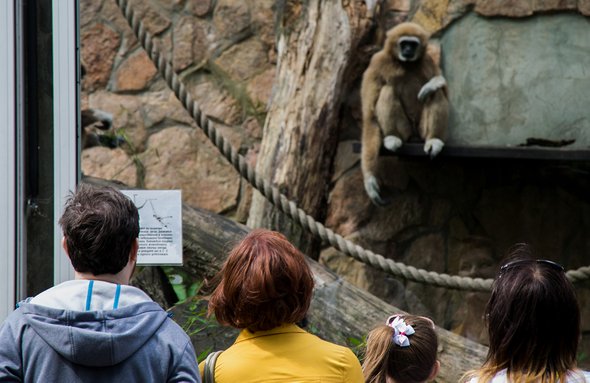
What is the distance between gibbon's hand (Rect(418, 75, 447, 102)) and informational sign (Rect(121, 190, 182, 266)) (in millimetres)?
3306

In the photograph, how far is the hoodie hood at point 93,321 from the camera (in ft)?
5.66

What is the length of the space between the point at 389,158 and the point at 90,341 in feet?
14.8

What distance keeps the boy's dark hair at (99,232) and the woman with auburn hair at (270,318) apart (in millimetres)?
250

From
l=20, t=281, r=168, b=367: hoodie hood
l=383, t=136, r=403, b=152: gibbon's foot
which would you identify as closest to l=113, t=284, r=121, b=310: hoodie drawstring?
l=20, t=281, r=168, b=367: hoodie hood

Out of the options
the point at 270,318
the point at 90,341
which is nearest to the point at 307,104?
the point at 270,318

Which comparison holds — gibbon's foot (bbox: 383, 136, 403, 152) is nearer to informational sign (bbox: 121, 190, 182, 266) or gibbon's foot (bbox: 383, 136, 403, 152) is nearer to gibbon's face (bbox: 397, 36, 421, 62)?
gibbon's face (bbox: 397, 36, 421, 62)

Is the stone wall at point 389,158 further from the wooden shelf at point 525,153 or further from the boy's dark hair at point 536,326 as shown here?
the boy's dark hair at point 536,326

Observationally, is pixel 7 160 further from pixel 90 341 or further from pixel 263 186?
pixel 263 186

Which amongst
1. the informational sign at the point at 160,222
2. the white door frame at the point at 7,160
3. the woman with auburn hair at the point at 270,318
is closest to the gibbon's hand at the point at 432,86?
the informational sign at the point at 160,222

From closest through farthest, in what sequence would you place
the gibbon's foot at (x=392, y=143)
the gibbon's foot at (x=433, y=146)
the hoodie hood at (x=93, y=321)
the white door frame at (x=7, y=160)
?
the hoodie hood at (x=93, y=321)
the white door frame at (x=7, y=160)
the gibbon's foot at (x=433, y=146)
the gibbon's foot at (x=392, y=143)

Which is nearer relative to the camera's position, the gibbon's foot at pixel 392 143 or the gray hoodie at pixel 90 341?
the gray hoodie at pixel 90 341

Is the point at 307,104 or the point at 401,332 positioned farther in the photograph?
the point at 307,104

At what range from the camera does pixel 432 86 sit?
5844 mm

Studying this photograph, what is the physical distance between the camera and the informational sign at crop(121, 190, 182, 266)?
2.90 meters
